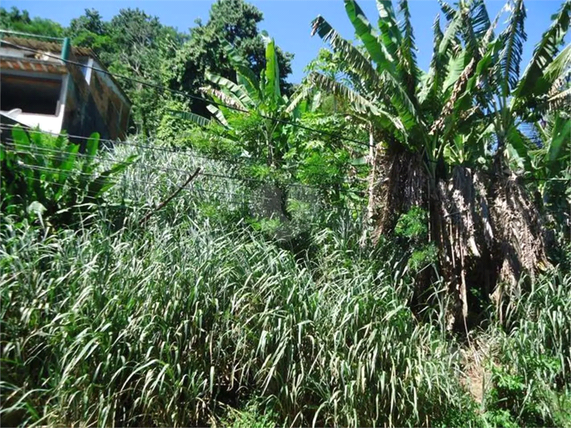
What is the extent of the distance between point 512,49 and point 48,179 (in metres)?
7.26

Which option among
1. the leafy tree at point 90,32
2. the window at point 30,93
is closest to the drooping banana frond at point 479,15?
the window at point 30,93

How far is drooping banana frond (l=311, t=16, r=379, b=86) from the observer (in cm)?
879

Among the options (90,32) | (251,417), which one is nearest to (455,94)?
(251,417)

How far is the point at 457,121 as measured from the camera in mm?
8891

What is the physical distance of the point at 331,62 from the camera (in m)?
11.4

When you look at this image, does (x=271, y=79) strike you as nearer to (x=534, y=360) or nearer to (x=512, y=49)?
(x=512, y=49)

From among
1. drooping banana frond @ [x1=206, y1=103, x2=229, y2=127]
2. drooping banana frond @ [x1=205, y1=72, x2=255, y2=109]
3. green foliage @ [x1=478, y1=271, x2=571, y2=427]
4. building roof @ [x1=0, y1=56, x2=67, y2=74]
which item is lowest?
green foliage @ [x1=478, y1=271, x2=571, y2=427]

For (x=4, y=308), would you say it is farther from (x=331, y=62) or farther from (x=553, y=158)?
(x=553, y=158)

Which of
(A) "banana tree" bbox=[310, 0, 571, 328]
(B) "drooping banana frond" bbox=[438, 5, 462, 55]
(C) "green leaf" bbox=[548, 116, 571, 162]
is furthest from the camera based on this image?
(C) "green leaf" bbox=[548, 116, 571, 162]

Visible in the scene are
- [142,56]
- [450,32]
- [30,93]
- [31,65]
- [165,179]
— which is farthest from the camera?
[142,56]

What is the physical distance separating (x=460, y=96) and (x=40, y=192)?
20.7 feet

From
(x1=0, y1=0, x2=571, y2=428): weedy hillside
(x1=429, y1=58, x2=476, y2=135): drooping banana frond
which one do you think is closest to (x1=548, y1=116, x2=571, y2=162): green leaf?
(x1=0, y1=0, x2=571, y2=428): weedy hillside

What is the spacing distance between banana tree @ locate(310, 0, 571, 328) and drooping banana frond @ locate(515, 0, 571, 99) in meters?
0.02

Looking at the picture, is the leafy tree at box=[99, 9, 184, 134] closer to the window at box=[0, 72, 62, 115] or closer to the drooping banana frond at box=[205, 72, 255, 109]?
the window at box=[0, 72, 62, 115]
